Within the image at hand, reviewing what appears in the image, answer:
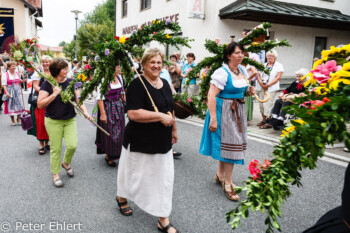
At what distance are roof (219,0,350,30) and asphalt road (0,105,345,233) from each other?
25.2 feet

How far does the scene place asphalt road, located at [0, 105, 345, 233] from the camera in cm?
313

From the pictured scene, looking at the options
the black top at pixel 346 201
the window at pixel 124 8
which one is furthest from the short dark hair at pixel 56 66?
the window at pixel 124 8

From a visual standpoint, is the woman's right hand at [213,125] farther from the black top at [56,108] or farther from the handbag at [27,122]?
the handbag at [27,122]

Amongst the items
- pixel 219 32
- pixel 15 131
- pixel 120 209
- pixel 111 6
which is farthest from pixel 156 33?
pixel 111 6

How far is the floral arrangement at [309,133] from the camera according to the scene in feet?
4.17

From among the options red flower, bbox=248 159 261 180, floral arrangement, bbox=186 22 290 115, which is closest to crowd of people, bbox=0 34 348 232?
floral arrangement, bbox=186 22 290 115

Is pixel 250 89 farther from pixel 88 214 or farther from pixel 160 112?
pixel 88 214

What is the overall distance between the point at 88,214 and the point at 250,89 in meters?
2.58

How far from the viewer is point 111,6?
51.2 meters

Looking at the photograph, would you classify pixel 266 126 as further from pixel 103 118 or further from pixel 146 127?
pixel 146 127

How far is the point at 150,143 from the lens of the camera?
9.30ft

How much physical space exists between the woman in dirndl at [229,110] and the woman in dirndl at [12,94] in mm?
6915

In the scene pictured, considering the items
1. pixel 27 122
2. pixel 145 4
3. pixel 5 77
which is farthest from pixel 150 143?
pixel 145 4

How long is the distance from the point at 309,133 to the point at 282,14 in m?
11.9
